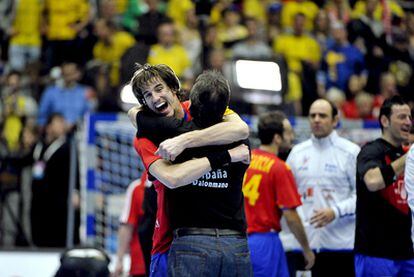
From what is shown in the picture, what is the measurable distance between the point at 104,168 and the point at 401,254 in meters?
5.71

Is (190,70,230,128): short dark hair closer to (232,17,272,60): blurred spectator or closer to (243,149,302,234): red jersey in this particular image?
(243,149,302,234): red jersey

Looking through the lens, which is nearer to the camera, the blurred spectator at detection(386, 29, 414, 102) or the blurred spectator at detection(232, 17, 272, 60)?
the blurred spectator at detection(232, 17, 272, 60)

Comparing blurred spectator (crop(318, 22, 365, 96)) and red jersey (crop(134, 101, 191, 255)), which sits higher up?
blurred spectator (crop(318, 22, 365, 96))

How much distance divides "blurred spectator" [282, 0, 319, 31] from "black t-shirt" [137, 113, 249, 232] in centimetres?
1211

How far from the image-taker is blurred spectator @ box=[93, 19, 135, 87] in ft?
54.5

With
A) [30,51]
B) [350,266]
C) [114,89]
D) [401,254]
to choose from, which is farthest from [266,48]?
[401,254]

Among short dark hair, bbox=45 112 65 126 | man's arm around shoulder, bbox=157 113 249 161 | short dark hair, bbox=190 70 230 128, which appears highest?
short dark hair, bbox=190 70 230 128

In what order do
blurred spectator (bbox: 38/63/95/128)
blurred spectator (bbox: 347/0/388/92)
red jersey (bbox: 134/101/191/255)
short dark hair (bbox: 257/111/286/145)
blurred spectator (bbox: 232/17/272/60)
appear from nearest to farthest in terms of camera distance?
red jersey (bbox: 134/101/191/255)
short dark hair (bbox: 257/111/286/145)
blurred spectator (bbox: 38/63/95/128)
blurred spectator (bbox: 232/17/272/60)
blurred spectator (bbox: 347/0/388/92)

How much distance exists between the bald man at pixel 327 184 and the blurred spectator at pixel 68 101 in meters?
7.21

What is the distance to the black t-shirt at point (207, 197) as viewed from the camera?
18.2ft

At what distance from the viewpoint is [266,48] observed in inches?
649

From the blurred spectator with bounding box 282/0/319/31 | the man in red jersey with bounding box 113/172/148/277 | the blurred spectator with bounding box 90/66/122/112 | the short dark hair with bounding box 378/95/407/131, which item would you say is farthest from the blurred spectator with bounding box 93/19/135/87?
the short dark hair with bounding box 378/95/407/131

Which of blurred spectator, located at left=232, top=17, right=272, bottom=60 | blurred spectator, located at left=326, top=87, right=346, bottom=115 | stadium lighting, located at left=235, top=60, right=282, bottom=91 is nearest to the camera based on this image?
stadium lighting, located at left=235, top=60, right=282, bottom=91

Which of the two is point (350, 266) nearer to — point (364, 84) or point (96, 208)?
point (96, 208)
